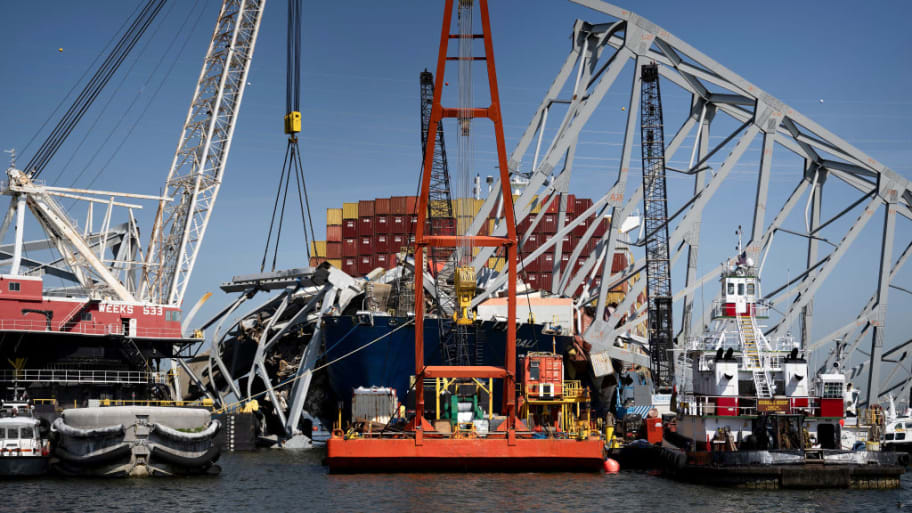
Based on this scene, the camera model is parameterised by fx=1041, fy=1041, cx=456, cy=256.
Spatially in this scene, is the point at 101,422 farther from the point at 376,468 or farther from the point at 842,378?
the point at 842,378

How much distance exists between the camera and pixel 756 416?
128ft

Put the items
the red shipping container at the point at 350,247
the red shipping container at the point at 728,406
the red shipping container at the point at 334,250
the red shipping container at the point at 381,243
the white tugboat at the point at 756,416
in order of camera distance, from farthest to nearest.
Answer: the red shipping container at the point at 334,250, the red shipping container at the point at 350,247, the red shipping container at the point at 381,243, the red shipping container at the point at 728,406, the white tugboat at the point at 756,416

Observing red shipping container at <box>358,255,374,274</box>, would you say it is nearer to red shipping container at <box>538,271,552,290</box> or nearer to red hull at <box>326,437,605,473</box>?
red shipping container at <box>538,271,552,290</box>

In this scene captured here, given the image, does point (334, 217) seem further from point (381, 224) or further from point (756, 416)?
point (756, 416)

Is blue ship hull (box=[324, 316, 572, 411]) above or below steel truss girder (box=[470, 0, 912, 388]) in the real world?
below

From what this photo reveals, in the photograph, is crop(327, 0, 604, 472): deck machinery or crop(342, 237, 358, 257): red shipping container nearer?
crop(327, 0, 604, 472): deck machinery

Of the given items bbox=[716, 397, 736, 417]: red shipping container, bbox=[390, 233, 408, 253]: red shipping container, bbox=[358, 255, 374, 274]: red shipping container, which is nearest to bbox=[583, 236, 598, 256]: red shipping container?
bbox=[390, 233, 408, 253]: red shipping container

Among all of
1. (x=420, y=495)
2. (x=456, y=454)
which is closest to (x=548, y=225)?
(x=456, y=454)

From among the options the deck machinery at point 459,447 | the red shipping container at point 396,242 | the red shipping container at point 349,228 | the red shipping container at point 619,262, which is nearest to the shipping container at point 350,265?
the red shipping container at point 349,228

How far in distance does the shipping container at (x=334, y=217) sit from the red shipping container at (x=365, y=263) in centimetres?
529

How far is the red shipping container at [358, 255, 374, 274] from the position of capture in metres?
98.9

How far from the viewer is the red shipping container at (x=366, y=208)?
332ft

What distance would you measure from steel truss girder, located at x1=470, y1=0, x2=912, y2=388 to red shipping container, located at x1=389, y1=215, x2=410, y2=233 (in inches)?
1182

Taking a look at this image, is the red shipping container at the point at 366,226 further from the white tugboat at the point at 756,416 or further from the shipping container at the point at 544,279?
the white tugboat at the point at 756,416
